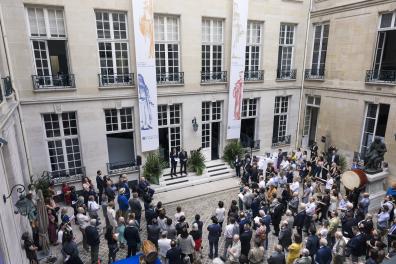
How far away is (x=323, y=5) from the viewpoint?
1627cm

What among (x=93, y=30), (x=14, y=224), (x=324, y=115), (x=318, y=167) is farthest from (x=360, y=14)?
(x=14, y=224)

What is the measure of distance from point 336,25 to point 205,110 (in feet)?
28.5

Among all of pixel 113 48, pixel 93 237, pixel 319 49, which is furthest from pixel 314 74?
pixel 93 237

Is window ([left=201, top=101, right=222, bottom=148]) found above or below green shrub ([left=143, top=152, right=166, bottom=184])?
above

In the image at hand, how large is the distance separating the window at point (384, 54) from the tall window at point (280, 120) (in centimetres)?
510

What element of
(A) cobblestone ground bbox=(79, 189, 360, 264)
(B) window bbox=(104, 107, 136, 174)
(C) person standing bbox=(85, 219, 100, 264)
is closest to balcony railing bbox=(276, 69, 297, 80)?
(A) cobblestone ground bbox=(79, 189, 360, 264)

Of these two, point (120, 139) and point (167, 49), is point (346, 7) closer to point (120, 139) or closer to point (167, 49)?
point (167, 49)

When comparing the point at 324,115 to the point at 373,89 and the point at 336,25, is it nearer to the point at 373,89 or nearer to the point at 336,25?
the point at 373,89

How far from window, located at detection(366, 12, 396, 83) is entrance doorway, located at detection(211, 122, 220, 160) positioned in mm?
8183

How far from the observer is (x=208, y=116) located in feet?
52.4

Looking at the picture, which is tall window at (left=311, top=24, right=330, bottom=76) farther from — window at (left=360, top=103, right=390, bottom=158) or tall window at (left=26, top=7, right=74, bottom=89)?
tall window at (left=26, top=7, right=74, bottom=89)

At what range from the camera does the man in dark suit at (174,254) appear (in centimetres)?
730

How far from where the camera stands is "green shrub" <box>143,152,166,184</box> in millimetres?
13875

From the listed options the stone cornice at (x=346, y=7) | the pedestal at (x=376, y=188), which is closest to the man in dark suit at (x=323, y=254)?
the pedestal at (x=376, y=188)
